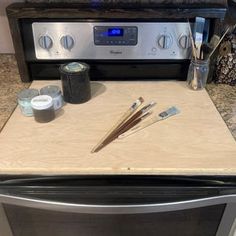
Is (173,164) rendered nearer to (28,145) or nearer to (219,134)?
(219,134)

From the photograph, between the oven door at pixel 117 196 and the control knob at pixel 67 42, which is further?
the control knob at pixel 67 42

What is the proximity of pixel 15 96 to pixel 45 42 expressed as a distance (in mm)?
188

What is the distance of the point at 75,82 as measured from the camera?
2.50 feet

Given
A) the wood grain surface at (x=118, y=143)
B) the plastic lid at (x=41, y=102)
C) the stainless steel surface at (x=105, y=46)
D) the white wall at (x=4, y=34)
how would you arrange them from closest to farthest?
the wood grain surface at (x=118, y=143) < the plastic lid at (x=41, y=102) < the stainless steel surface at (x=105, y=46) < the white wall at (x=4, y=34)

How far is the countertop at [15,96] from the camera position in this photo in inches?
29.8

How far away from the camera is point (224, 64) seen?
87 cm

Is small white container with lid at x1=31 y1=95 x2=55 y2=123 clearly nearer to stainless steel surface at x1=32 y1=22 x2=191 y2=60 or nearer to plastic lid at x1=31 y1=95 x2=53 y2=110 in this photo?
plastic lid at x1=31 y1=95 x2=53 y2=110

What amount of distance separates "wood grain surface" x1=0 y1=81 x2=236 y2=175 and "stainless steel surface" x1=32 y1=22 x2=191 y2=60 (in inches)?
5.5

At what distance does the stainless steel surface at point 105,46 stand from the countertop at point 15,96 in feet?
0.43

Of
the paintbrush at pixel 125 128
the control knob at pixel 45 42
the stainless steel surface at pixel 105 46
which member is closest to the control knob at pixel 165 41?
the stainless steel surface at pixel 105 46

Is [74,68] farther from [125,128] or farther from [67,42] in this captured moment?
[125,128]

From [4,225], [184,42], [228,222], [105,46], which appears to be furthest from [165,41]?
[4,225]

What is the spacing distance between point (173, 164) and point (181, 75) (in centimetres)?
40

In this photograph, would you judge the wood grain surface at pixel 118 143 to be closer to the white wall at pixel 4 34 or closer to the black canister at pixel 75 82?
the black canister at pixel 75 82
